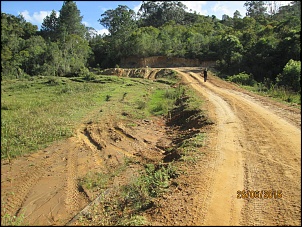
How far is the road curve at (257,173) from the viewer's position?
4490 mm

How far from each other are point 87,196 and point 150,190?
1.49 meters

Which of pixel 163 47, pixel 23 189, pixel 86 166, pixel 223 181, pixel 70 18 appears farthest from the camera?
pixel 70 18

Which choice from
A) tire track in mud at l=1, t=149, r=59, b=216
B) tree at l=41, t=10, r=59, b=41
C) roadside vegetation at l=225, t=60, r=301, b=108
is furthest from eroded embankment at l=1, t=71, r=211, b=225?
tree at l=41, t=10, r=59, b=41

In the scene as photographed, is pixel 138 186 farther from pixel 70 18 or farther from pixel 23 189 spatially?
pixel 70 18

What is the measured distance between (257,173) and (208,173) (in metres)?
1.04

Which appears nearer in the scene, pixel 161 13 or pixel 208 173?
pixel 208 173

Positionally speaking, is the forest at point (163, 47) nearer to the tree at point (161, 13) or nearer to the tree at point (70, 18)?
the tree at point (70, 18)

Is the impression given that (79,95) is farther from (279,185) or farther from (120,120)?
(279,185)

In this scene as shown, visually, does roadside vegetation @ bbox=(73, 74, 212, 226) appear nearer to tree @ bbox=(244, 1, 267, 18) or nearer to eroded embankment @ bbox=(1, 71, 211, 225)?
eroded embankment @ bbox=(1, 71, 211, 225)

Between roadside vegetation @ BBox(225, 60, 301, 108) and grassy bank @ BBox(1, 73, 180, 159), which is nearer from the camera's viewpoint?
roadside vegetation @ BBox(225, 60, 301, 108)

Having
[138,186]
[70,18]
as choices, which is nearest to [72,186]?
[138,186]

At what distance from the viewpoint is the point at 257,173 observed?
5660 mm
